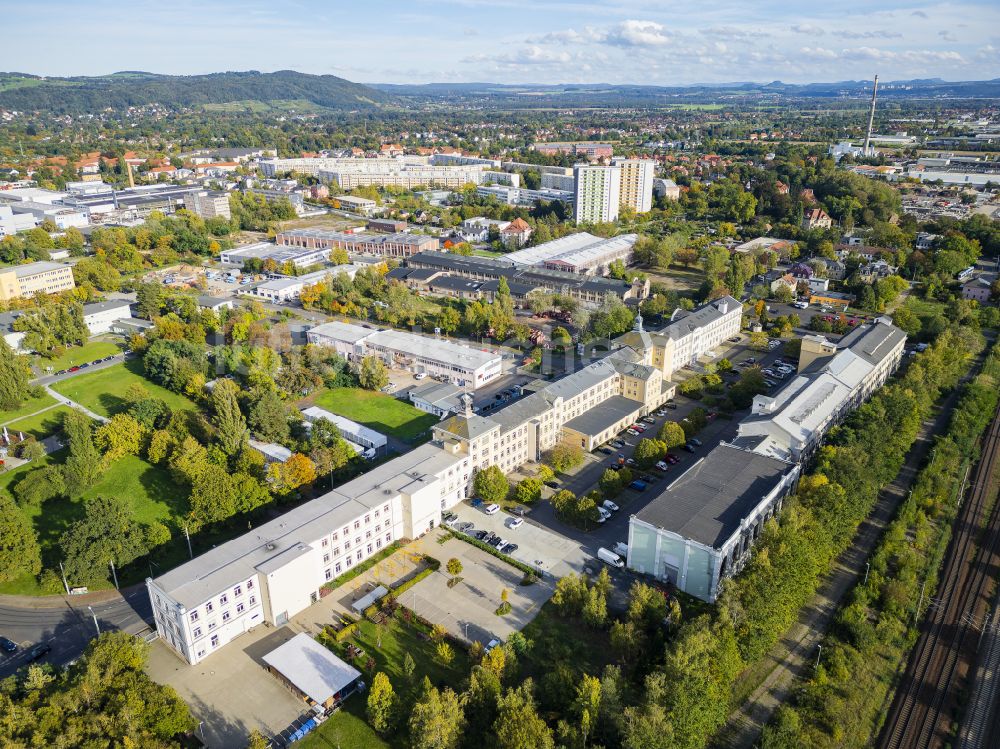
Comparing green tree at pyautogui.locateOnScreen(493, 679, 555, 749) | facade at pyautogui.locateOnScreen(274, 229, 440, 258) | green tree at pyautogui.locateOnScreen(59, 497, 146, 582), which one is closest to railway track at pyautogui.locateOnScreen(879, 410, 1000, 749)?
green tree at pyautogui.locateOnScreen(493, 679, 555, 749)

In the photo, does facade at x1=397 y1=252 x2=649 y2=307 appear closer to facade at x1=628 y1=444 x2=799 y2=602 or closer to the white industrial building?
the white industrial building

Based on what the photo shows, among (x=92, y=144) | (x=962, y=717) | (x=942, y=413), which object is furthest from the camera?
(x=92, y=144)

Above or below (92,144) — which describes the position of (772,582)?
below

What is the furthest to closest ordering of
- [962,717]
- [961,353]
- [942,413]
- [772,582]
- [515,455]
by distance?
[961,353] → [942,413] → [515,455] → [772,582] → [962,717]

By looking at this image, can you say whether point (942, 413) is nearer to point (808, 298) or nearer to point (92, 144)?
point (808, 298)

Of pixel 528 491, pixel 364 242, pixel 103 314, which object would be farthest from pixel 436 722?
pixel 364 242

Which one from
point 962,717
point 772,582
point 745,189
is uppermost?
point 745,189

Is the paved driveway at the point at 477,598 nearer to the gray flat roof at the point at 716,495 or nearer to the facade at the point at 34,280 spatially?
the gray flat roof at the point at 716,495

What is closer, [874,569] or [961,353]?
[874,569]

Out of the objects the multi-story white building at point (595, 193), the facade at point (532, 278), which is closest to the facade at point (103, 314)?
the facade at point (532, 278)

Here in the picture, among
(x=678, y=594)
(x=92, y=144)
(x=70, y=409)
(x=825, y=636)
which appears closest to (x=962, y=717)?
(x=825, y=636)
